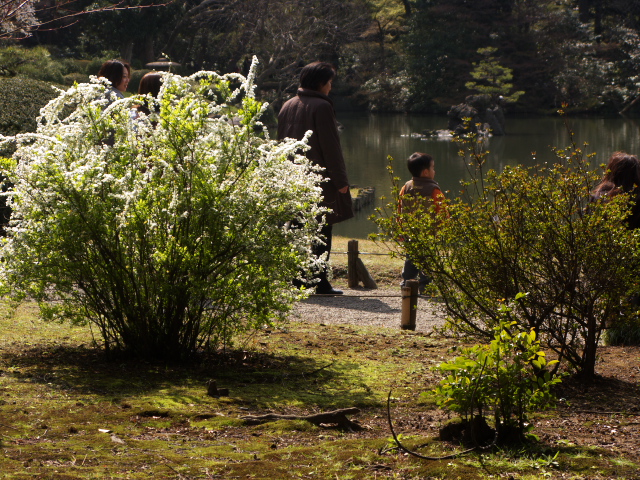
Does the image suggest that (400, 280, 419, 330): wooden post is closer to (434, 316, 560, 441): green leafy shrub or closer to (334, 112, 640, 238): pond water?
(434, 316, 560, 441): green leafy shrub

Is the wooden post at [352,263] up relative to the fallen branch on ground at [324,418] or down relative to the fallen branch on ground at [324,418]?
Answer: up

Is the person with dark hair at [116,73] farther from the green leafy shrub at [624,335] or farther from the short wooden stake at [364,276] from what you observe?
the green leafy shrub at [624,335]

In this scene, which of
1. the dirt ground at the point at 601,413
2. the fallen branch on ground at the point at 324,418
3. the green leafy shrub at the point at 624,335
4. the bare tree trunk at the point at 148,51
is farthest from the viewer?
the bare tree trunk at the point at 148,51

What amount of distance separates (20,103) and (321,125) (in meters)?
4.94

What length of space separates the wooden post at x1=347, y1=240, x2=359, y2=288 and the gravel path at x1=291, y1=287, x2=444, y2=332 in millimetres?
747

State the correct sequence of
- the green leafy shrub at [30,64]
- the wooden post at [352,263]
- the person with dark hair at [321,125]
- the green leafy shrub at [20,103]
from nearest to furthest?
1. the person with dark hair at [321,125]
2. the wooden post at [352,263]
3. the green leafy shrub at [20,103]
4. the green leafy shrub at [30,64]

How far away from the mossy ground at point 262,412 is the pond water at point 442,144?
431 inches

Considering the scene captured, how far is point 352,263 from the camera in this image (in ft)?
31.6

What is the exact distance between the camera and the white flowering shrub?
4586 millimetres

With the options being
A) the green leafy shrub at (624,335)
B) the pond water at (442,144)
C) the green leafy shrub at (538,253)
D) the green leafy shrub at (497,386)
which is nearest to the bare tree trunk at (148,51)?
the pond water at (442,144)

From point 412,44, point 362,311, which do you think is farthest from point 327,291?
point 412,44

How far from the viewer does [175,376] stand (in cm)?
470

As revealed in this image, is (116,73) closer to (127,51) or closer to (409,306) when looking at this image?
(409,306)

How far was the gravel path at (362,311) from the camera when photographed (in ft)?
24.9
